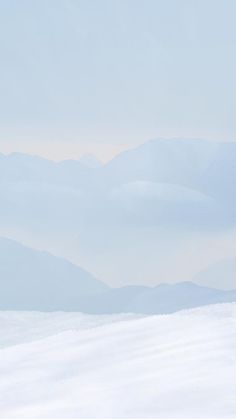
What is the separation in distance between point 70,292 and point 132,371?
6.39 feet

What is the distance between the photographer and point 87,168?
5.14 m

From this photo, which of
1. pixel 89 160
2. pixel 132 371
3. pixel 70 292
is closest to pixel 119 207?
pixel 89 160

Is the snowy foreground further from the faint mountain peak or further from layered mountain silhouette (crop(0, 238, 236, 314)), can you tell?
the faint mountain peak

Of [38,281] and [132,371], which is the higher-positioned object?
[38,281]

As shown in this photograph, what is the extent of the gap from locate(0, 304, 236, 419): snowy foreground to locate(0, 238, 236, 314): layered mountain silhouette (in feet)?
2.92

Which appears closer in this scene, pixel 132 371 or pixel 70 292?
pixel 132 371

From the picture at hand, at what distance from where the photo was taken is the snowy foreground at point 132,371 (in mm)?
2883

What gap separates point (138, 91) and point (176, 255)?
2.91 ft

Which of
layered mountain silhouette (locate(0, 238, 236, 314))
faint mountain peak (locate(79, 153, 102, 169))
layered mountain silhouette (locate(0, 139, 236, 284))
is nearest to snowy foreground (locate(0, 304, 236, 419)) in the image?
layered mountain silhouette (locate(0, 238, 236, 314))

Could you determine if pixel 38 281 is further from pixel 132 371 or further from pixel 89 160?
pixel 132 371

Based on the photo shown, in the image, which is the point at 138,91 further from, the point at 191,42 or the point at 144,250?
the point at 144,250

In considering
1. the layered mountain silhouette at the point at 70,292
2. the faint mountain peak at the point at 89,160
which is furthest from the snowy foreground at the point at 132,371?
the faint mountain peak at the point at 89,160

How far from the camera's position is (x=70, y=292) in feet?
17.0

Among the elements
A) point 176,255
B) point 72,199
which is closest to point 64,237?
point 72,199
